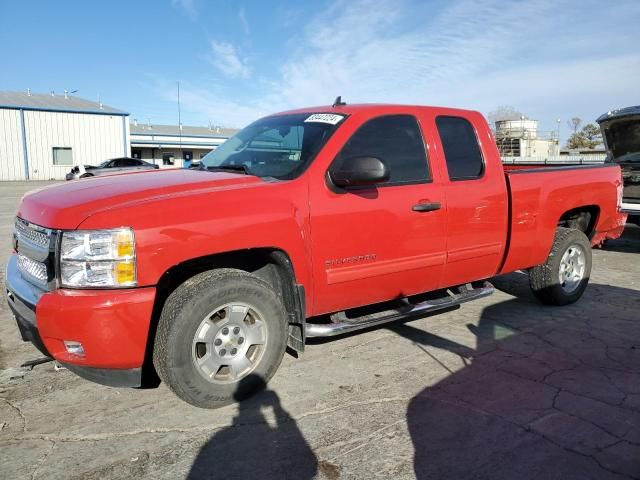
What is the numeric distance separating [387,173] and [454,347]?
1.71 meters

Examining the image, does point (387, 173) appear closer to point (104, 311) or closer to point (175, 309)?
point (175, 309)

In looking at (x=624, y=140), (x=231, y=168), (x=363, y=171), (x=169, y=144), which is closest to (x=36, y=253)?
(x=231, y=168)

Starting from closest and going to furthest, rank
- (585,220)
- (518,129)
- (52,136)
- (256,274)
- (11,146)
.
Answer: (256,274) → (585,220) → (518,129) → (11,146) → (52,136)

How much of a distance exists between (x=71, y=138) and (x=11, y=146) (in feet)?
13.3

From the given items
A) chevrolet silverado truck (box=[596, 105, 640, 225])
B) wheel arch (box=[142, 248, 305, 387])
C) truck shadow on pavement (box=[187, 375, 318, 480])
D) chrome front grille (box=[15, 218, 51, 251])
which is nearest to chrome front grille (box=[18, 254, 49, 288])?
chrome front grille (box=[15, 218, 51, 251])

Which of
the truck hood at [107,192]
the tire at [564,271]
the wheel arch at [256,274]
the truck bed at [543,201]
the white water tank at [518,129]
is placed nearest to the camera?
the truck hood at [107,192]

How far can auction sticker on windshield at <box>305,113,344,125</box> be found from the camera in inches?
151

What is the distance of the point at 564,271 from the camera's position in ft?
17.6

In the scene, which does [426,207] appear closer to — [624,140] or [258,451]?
[258,451]

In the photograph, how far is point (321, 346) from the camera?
4.29 meters

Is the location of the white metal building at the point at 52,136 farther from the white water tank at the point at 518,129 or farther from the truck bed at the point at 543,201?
the truck bed at the point at 543,201

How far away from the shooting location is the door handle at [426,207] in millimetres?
3879

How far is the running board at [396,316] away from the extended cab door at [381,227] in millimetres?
131

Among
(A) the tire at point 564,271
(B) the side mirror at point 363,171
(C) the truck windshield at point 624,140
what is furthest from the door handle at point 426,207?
(C) the truck windshield at point 624,140
